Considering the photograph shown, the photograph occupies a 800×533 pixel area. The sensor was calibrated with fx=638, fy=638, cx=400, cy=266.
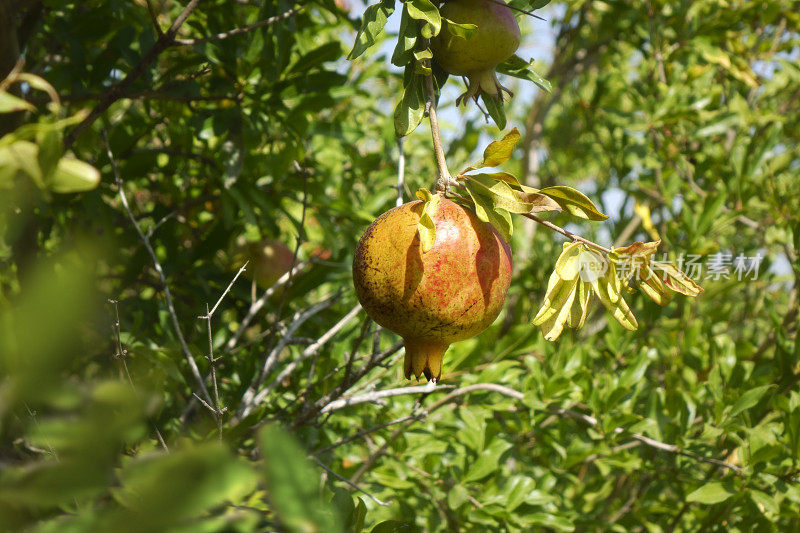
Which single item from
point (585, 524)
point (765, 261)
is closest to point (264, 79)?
point (585, 524)

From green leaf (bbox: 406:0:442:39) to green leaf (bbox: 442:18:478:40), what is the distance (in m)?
0.02

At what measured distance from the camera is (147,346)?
1081mm

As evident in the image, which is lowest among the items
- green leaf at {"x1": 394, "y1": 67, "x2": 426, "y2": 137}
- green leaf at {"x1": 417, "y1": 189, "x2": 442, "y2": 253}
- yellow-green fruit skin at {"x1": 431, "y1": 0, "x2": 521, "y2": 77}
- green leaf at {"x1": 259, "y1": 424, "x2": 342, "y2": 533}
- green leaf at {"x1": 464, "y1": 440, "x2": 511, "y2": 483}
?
green leaf at {"x1": 464, "y1": 440, "x2": 511, "y2": 483}

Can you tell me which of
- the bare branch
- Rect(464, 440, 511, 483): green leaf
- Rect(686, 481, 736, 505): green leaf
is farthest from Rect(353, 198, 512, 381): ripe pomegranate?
Rect(686, 481, 736, 505): green leaf

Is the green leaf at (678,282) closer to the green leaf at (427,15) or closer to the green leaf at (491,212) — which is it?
the green leaf at (491,212)

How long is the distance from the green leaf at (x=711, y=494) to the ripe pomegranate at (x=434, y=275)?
739 mm

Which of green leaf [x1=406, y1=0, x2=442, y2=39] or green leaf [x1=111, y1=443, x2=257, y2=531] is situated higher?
green leaf [x1=406, y1=0, x2=442, y2=39]

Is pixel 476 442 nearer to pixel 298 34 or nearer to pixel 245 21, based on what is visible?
pixel 298 34

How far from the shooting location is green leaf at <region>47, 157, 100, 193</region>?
440 millimetres

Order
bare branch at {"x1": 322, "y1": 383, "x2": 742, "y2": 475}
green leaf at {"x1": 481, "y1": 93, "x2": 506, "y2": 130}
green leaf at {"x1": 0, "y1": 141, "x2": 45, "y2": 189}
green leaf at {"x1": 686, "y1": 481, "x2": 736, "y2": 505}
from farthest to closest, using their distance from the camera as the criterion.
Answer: green leaf at {"x1": 686, "y1": 481, "x2": 736, "y2": 505}
bare branch at {"x1": 322, "y1": 383, "x2": 742, "y2": 475}
green leaf at {"x1": 481, "y1": 93, "x2": 506, "y2": 130}
green leaf at {"x1": 0, "y1": 141, "x2": 45, "y2": 189}

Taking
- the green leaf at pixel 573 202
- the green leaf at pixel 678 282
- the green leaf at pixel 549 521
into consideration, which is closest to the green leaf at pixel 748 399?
the green leaf at pixel 549 521

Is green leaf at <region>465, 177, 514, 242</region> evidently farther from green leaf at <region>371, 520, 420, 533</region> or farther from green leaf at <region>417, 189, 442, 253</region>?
green leaf at <region>371, 520, 420, 533</region>

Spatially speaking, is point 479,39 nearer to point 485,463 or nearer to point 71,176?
point 71,176

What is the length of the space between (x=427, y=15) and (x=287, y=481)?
0.57 meters
